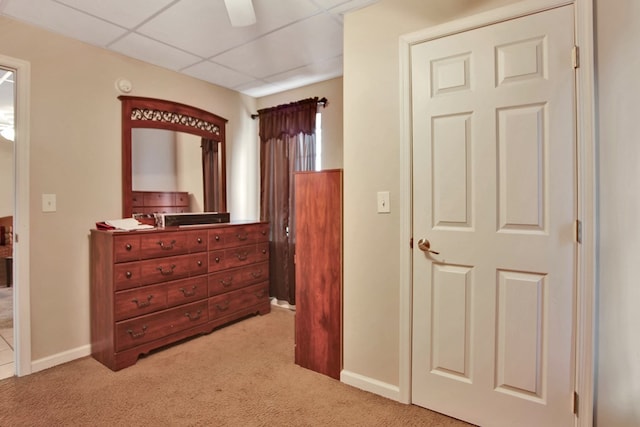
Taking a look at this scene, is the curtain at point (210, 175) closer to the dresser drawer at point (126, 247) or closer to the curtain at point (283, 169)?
the curtain at point (283, 169)

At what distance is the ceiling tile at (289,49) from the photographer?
7.72 feet

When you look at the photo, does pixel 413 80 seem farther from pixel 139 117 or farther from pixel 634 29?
pixel 139 117

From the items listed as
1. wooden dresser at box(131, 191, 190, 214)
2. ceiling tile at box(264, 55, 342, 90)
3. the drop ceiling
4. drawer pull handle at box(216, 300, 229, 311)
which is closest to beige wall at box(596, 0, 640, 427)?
the drop ceiling

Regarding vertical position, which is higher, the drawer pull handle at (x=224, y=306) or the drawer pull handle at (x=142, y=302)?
the drawer pull handle at (x=142, y=302)

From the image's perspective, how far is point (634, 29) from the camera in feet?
3.87

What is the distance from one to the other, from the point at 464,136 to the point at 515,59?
0.41 metres

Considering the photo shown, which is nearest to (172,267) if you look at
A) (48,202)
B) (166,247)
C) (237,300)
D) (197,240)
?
(166,247)

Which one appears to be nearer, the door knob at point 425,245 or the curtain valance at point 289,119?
the door knob at point 425,245

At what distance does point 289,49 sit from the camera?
2686 mm

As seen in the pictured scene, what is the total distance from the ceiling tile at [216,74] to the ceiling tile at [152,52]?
0.33 feet

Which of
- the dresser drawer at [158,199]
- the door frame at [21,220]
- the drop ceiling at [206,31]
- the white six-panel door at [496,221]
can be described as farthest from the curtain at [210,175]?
the white six-panel door at [496,221]

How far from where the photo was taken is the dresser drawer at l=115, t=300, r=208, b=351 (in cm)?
234

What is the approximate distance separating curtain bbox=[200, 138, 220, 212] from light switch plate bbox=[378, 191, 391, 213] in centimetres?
208

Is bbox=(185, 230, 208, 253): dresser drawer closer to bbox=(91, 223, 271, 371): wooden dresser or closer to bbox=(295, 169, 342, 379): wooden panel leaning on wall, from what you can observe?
bbox=(91, 223, 271, 371): wooden dresser
